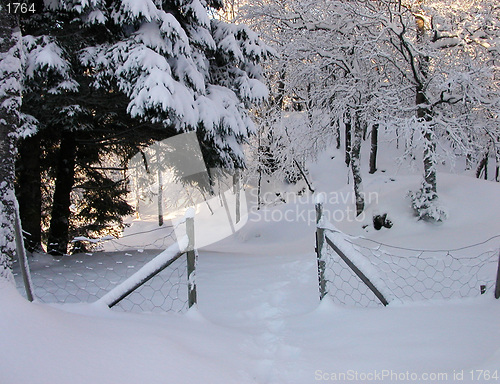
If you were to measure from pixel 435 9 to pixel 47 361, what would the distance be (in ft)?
36.1

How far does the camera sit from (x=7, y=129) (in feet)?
9.95

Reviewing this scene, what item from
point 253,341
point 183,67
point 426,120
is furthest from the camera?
point 426,120

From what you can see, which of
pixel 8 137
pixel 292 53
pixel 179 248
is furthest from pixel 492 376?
pixel 292 53

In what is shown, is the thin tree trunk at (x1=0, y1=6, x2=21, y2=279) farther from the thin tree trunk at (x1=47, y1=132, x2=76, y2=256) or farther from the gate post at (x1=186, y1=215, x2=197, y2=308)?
the thin tree trunk at (x1=47, y1=132, x2=76, y2=256)

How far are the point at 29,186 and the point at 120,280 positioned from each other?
314 centimetres

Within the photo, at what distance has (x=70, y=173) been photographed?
7.74m

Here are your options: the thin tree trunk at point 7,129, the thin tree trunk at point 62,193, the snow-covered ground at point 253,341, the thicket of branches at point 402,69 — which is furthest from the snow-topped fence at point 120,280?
the thicket of branches at point 402,69

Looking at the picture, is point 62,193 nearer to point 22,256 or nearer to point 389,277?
point 22,256

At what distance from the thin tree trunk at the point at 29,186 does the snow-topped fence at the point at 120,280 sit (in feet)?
2.32

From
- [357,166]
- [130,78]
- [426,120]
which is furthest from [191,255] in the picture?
[357,166]

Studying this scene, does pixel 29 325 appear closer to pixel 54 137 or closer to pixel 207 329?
pixel 207 329

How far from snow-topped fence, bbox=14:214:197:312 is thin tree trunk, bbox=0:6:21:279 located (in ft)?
1.54

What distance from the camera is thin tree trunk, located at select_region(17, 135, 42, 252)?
269 inches

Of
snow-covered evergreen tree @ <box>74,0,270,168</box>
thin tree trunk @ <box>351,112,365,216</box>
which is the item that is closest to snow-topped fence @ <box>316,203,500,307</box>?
snow-covered evergreen tree @ <box>74,0,270,168</box>
